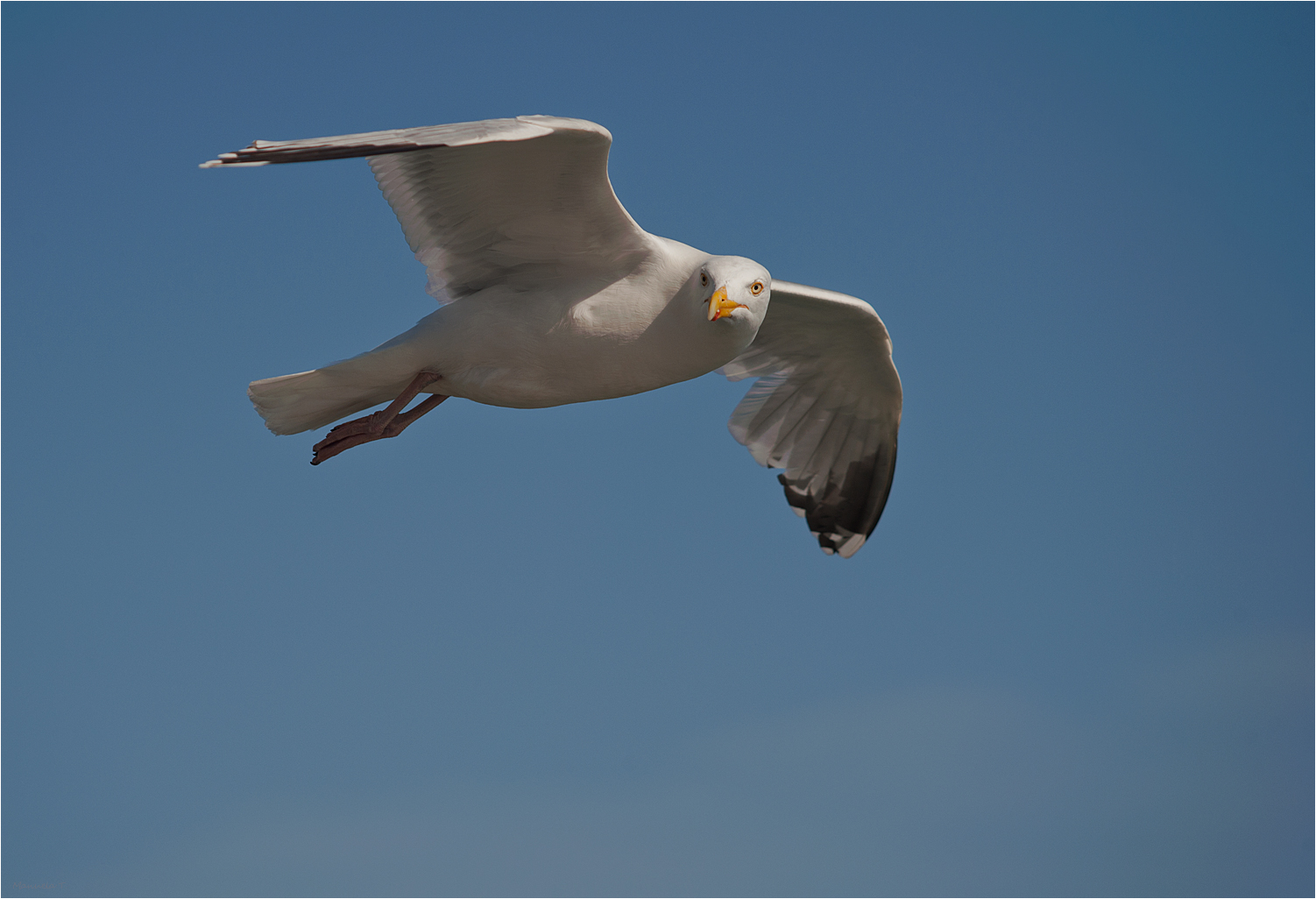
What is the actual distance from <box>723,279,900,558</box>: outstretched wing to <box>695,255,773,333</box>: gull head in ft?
8.69

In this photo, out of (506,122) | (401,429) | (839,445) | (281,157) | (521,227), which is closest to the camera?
(281,157)

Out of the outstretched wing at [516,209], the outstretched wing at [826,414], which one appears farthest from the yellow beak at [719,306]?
the outstretched wing at [826,414]

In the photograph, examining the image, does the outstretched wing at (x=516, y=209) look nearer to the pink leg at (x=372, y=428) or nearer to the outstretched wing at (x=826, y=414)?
the pink leg at (x=372, y=428)

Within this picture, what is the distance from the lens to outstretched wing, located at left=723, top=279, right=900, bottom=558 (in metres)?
11.8

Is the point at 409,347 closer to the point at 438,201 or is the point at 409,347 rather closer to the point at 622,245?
the point at 438,201

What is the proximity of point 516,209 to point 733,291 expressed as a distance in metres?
1.70

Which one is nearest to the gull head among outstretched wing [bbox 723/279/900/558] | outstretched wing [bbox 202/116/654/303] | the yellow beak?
the yellow beak

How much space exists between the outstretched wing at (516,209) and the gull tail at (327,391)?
700mm

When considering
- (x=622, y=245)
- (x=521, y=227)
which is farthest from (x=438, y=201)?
(x=622, y=245)

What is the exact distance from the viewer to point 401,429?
992 cm

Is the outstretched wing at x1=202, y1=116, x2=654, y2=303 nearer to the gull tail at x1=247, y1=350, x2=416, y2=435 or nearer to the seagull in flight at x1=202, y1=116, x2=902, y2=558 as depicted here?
the seagull in flight at x1=202, y1=116, x2=902, y2=558

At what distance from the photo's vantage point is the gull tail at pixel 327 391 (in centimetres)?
949

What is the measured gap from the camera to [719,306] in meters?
8.40

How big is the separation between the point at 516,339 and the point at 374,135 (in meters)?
2.03
